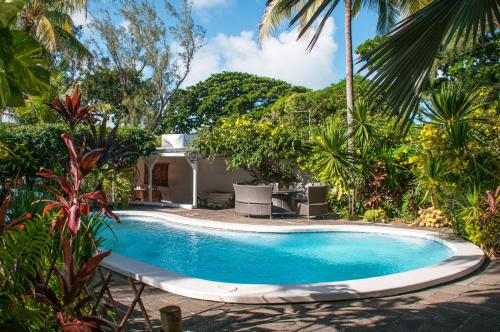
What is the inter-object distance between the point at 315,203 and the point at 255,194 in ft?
5.73

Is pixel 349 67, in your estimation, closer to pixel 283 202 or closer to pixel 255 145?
pixel 255 145

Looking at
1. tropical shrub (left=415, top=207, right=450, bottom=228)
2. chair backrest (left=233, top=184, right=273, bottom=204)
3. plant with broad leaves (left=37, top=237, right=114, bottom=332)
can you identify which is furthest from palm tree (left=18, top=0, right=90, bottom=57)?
plant with broad leaves (left=37, top=237, right=114, bottom=332)

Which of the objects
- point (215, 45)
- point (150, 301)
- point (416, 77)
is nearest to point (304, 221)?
point (150, 301)

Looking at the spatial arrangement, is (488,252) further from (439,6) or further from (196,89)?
(196,89)

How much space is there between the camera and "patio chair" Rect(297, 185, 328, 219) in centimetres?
1152

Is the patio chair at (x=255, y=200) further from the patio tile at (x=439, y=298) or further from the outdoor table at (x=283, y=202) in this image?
the patio tile at (x=439, y=298)

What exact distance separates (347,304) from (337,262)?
3.57 meters

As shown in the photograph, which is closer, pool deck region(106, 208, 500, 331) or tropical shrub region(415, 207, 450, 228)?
pool deck region(106, 208, 500, 331)

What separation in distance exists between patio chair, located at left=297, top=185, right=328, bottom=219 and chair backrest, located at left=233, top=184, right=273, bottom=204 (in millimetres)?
1090

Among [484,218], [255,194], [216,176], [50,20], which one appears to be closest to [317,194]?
[255,194]

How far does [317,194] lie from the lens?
38.3 feet

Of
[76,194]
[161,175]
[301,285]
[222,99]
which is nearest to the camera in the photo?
[76,194]

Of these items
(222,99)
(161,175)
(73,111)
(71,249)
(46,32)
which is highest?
(222,99)

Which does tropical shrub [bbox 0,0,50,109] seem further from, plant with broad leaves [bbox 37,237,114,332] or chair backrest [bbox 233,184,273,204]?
chair backrest [bbox 233,184,273,204]
